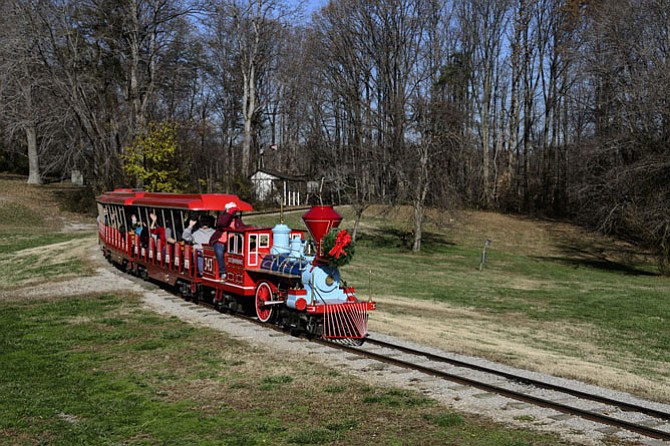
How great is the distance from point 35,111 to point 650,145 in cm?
4053

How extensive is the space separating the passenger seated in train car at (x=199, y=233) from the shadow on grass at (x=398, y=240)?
2455cm

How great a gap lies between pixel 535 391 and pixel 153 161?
34243mm

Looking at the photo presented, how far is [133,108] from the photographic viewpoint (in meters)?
45.7

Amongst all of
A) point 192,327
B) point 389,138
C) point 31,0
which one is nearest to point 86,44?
point 31,0

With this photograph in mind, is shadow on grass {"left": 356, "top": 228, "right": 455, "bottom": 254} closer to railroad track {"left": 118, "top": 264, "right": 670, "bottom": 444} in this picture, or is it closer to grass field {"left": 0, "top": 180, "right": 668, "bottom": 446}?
grass field {"left": 0, "top": 180, "right": 668, "bottom": 446}

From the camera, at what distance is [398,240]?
4381 centimetres

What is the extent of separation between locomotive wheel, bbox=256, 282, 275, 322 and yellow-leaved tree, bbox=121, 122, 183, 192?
929 inches

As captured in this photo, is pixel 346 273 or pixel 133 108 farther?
pixel 133 108

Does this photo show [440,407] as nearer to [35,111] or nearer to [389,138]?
[389,138]

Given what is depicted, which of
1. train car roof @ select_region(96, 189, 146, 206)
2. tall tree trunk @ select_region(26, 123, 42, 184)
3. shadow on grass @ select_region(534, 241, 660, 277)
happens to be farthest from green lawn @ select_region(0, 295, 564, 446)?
tall tree trunk @ select_region(26, 123, 42, 184)

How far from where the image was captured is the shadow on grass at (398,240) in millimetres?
42062

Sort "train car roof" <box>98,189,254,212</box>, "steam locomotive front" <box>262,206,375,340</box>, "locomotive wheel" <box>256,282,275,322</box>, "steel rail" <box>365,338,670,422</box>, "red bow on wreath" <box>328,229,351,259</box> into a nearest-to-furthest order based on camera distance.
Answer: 1. "steel rail" <box>365,338,670,422</box>
2. "red bow on wreath" <box>328,229,351,259</box>
3. "steam locomotive front" <box>262,206,375,340</box>
4. "locomotive wheel" <box>256,282,275,322</box>
5. "train car roof" <box>98,189,254,212</box>

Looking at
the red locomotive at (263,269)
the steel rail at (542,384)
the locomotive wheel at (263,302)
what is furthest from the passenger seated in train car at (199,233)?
the steel rail at (542,384)

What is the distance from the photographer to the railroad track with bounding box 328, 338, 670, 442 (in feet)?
28.4
